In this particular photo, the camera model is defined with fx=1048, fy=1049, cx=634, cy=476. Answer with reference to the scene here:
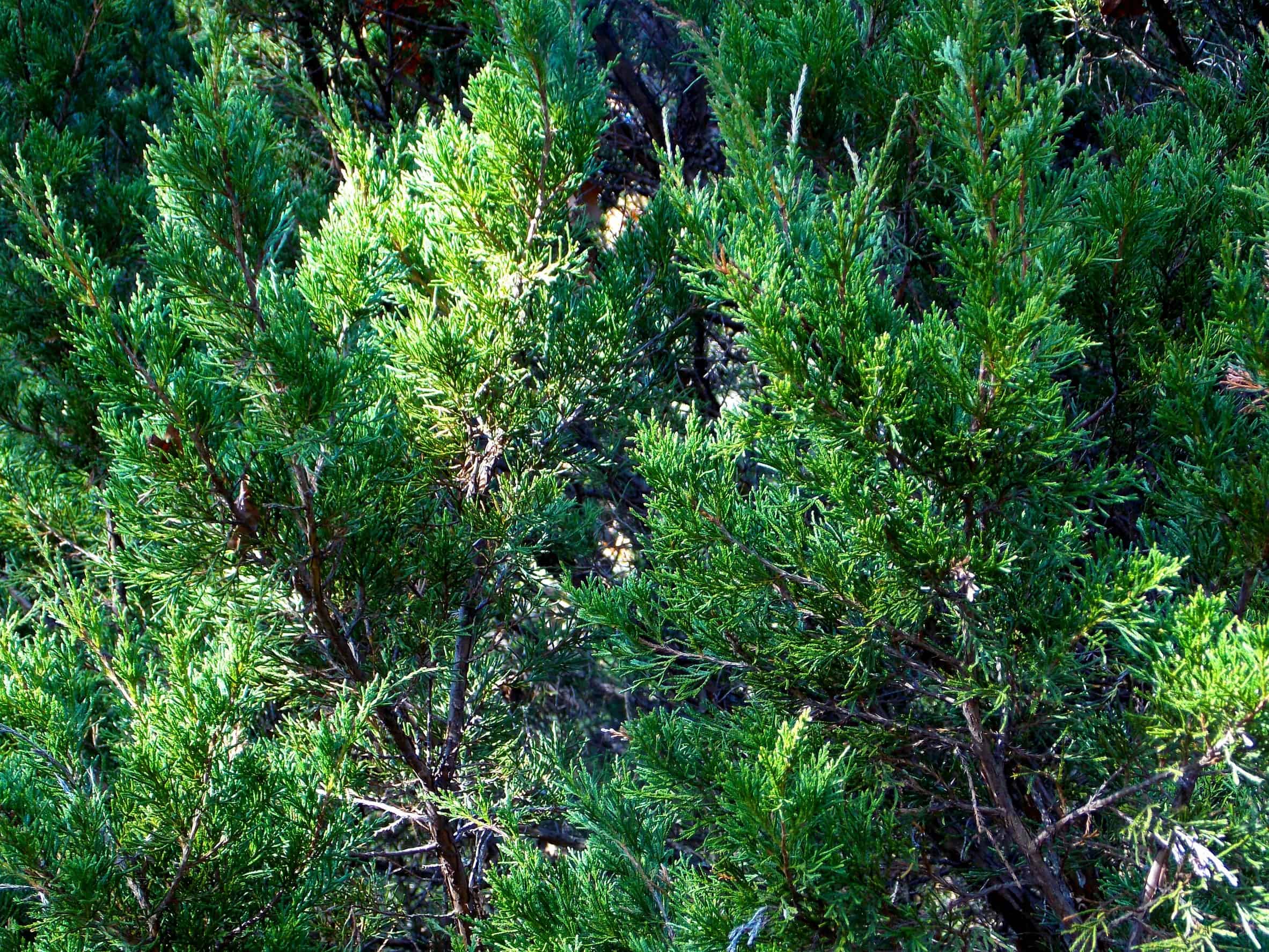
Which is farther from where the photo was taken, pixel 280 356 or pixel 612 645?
pixel 612 645

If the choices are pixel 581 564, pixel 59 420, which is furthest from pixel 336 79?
pixel 581 564

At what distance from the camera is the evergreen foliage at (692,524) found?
2.08m

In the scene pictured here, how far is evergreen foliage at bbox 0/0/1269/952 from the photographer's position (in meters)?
2.08

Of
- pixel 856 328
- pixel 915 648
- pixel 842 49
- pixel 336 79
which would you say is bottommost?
pixel 915 648

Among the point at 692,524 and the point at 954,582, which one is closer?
the point at 954,582

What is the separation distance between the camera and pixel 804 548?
2293 millimetres

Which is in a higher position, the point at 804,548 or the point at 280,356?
the point at 280,356

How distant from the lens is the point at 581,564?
15.0 ft

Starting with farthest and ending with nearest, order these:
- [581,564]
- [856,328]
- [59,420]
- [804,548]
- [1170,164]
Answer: [581,564] < [59,420] < [1170,164] < [804,548] < [856,328]

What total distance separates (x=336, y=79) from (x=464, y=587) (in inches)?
106

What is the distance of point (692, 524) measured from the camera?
7.48 feet

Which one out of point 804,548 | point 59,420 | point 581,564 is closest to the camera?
point 804,548

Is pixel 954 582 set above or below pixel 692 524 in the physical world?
below

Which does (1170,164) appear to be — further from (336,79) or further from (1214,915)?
(336,79)
